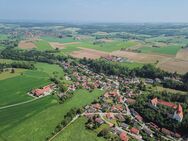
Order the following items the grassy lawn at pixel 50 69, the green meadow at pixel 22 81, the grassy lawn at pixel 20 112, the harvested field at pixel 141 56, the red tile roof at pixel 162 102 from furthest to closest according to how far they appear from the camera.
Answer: the harvested field at pixel 141 56 → the grassy lawn at pixel 50 69 → the green meadow at pixel 22 81 → the red tile roof at pixel 162 102 → the grassy lawn at pixel 20 112

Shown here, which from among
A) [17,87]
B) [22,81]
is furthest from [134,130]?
[22,81]

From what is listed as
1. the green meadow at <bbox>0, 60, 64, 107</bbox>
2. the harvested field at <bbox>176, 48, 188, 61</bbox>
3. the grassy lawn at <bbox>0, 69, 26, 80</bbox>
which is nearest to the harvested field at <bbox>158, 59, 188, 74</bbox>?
the harvested field at <bbox>176, 48, 188, 61</bbox>

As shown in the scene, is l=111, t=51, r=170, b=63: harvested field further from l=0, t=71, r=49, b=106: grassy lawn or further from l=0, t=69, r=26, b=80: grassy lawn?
l=0, t=69, r=26, b=80: grassy lawn

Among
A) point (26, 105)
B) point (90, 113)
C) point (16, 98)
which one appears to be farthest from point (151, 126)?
point (16, 98)

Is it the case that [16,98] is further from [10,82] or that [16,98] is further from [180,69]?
[180,69]

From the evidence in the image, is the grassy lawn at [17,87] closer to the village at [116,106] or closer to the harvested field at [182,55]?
the village at [116,106]

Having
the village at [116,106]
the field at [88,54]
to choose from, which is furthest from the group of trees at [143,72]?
the field at [88,54]
